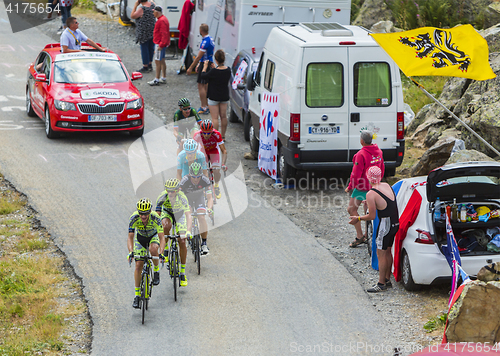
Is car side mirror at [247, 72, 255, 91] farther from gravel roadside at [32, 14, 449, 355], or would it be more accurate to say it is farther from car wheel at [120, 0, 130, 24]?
car wheel at [120, 0, 130, 24]

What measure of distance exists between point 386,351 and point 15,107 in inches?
541

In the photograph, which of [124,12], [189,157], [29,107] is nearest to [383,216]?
[189,157]

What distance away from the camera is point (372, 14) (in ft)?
75.5

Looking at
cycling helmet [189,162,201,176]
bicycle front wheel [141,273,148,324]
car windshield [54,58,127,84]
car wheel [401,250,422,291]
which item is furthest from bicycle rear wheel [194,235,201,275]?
car windshield [54,58,127,84]

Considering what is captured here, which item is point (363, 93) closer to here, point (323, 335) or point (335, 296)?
point (335, 296)

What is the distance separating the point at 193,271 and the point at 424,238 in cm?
330

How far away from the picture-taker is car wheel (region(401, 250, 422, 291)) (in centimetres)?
840

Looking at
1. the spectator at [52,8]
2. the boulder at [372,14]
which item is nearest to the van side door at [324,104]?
the boulder at [372,14]

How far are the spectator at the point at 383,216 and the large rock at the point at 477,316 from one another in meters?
1.92

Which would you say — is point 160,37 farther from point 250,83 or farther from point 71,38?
point 250,83

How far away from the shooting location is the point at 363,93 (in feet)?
39.9

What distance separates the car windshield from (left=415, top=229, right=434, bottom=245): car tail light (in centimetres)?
971

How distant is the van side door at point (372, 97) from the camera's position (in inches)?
473

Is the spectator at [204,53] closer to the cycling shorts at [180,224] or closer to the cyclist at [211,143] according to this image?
the cyclist at [211,143]
